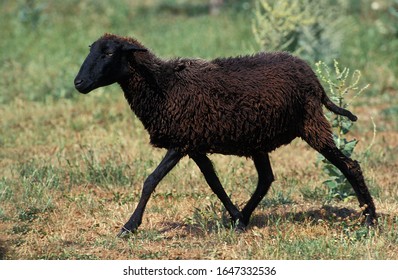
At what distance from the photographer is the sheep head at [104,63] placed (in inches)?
303

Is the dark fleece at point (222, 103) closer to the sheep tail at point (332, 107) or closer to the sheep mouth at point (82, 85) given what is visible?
the sheep tail at point (332, 107)

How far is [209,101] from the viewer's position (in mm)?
7902

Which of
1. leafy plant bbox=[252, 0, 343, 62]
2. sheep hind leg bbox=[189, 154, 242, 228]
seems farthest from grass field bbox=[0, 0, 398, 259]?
leafy plant bbox=[252, 0, 343, 62]

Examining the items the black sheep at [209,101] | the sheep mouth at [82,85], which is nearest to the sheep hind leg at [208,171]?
the black sheep at [209,101]

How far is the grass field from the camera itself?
769 cm

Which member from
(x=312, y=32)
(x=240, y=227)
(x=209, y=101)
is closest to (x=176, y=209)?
(x=240, y=227)

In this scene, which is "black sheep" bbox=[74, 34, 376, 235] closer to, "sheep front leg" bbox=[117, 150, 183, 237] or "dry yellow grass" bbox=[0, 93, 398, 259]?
"sheep front leg" bbox=[117, 150, 183, 237]

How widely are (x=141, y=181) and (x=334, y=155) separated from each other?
2.82 m

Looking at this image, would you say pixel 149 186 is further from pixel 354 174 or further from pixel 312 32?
pixel 312 32

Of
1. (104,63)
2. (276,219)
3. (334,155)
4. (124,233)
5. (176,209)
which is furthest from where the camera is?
(176,209)

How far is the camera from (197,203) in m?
9.23
